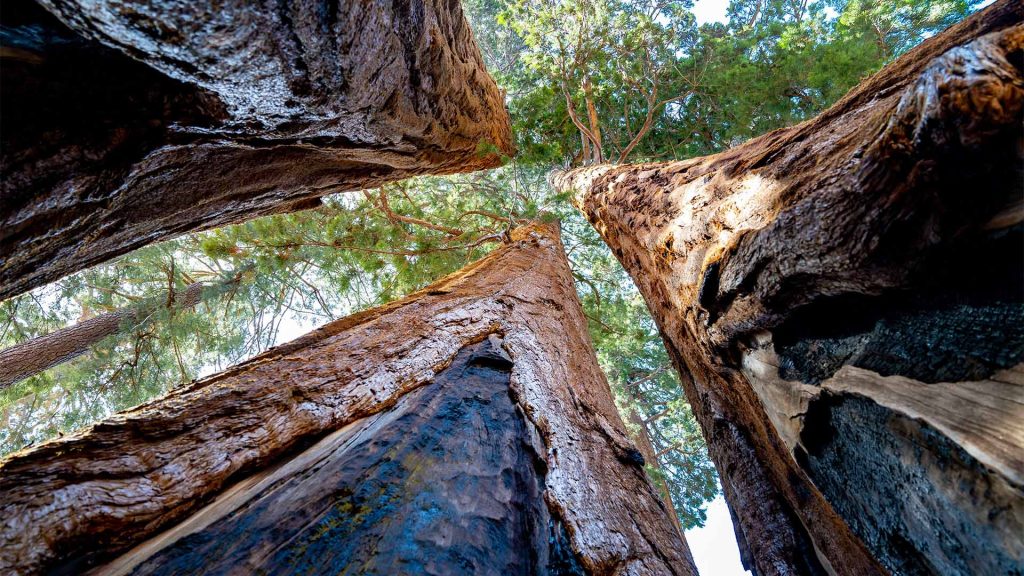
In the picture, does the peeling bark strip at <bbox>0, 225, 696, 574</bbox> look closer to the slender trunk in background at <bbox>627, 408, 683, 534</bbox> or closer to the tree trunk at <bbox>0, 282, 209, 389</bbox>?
the slender trunk in background at <bbox>627, 408, 683, 534</bbox>

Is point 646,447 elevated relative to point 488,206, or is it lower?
lower

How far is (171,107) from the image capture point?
1.22 meters

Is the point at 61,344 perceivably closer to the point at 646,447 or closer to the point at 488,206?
the point at 488,206

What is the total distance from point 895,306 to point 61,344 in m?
7.62

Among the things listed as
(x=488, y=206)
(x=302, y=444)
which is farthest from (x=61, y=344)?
(x=302, y=444)

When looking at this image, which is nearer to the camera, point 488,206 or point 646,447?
point 488,206

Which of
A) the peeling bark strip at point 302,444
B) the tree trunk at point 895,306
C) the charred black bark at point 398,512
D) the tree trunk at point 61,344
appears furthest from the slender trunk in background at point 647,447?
the tree trunk at point 61,344

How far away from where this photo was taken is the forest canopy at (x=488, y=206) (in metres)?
4.73

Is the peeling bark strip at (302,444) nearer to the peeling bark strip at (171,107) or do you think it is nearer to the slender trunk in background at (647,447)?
the peeling bark strip at (171,107)

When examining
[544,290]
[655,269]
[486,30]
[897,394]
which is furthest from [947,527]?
[486,30]

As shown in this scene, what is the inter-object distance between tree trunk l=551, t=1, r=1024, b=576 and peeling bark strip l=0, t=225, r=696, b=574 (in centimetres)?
49

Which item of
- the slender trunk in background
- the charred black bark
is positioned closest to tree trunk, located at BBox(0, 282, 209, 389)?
the charred black bark

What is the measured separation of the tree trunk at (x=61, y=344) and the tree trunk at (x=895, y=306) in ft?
20.2

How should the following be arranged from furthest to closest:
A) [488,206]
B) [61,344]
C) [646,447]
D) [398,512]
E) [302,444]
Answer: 1. [646,447]
2. [488,206]
3. [61,344]
4. [302,444]
5. [398,512]
